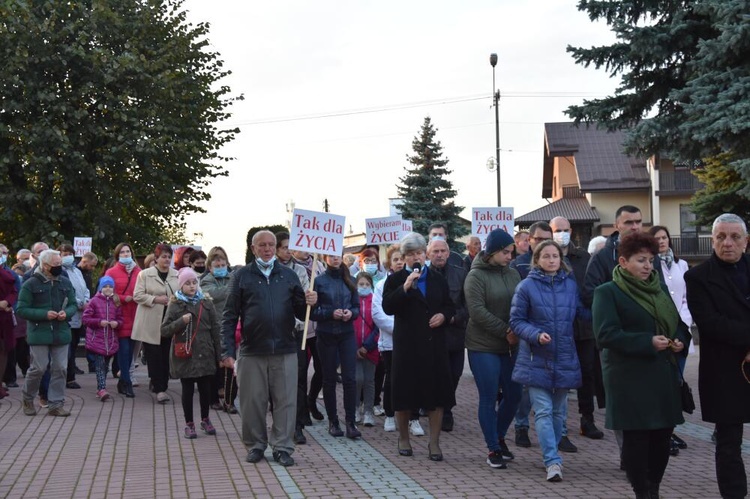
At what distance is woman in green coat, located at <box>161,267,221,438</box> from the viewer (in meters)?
11.1

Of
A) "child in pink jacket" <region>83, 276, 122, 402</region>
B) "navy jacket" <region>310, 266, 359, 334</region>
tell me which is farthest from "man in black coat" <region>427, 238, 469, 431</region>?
"child in pink jacket" <region>83, 276, 122, 402</region>

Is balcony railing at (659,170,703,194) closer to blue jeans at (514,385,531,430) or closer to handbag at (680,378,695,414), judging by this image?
blue jeans at (514,385,531,430)

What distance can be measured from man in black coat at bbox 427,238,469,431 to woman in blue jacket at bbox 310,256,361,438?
0.98m

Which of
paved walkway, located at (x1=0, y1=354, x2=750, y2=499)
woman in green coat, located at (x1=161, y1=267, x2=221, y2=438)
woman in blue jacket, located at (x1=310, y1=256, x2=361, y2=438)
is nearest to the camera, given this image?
paved walkway, located at (x1=0, y1=354, x2=750, y2=499)

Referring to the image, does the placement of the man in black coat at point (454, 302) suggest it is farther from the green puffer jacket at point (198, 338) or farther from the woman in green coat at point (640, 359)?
the woman in green coat at point (640, 359)

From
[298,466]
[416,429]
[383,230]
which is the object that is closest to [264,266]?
[298,466]

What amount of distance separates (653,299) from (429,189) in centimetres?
4999

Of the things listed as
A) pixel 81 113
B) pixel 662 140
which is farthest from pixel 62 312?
pixel 81 113

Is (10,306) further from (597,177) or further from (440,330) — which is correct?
(597,177)

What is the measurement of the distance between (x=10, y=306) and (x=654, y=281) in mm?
9340

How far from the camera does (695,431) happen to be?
11070 mm

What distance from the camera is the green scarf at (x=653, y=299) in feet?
23.9

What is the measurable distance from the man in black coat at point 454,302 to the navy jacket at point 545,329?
1.33 m

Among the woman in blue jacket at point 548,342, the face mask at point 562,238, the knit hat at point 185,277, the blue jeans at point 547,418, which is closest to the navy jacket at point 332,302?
the knit hat at point 185,277
